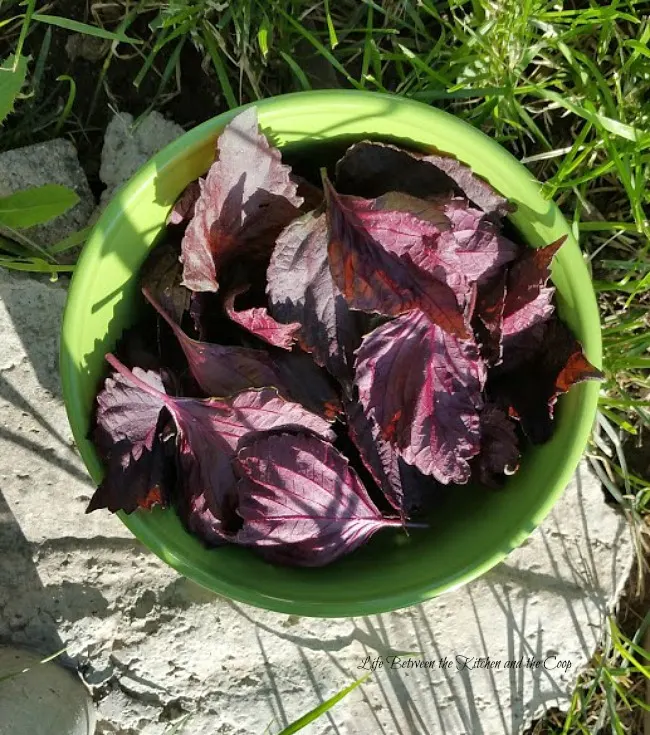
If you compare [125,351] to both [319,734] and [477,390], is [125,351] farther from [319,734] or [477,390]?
[319,734]

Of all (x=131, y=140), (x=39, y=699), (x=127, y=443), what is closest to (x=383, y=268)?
(x=127, y=443)

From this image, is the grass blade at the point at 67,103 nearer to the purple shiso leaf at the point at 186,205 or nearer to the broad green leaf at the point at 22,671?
the purple shiso leaf at the point at 186,205

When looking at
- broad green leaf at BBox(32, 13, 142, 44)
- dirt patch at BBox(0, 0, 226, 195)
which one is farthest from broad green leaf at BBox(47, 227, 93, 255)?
broad green leaf at BBox(32, 13, 142, 44)

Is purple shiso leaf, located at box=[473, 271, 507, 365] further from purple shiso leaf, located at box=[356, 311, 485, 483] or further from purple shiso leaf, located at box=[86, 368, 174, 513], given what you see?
purple shiso leaf, located at box=[86, 368, 174, 513]

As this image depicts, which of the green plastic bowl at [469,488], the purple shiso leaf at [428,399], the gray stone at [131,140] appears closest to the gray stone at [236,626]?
the gray stone at [131,140]

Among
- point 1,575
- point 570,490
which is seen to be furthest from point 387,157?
point 1,575
